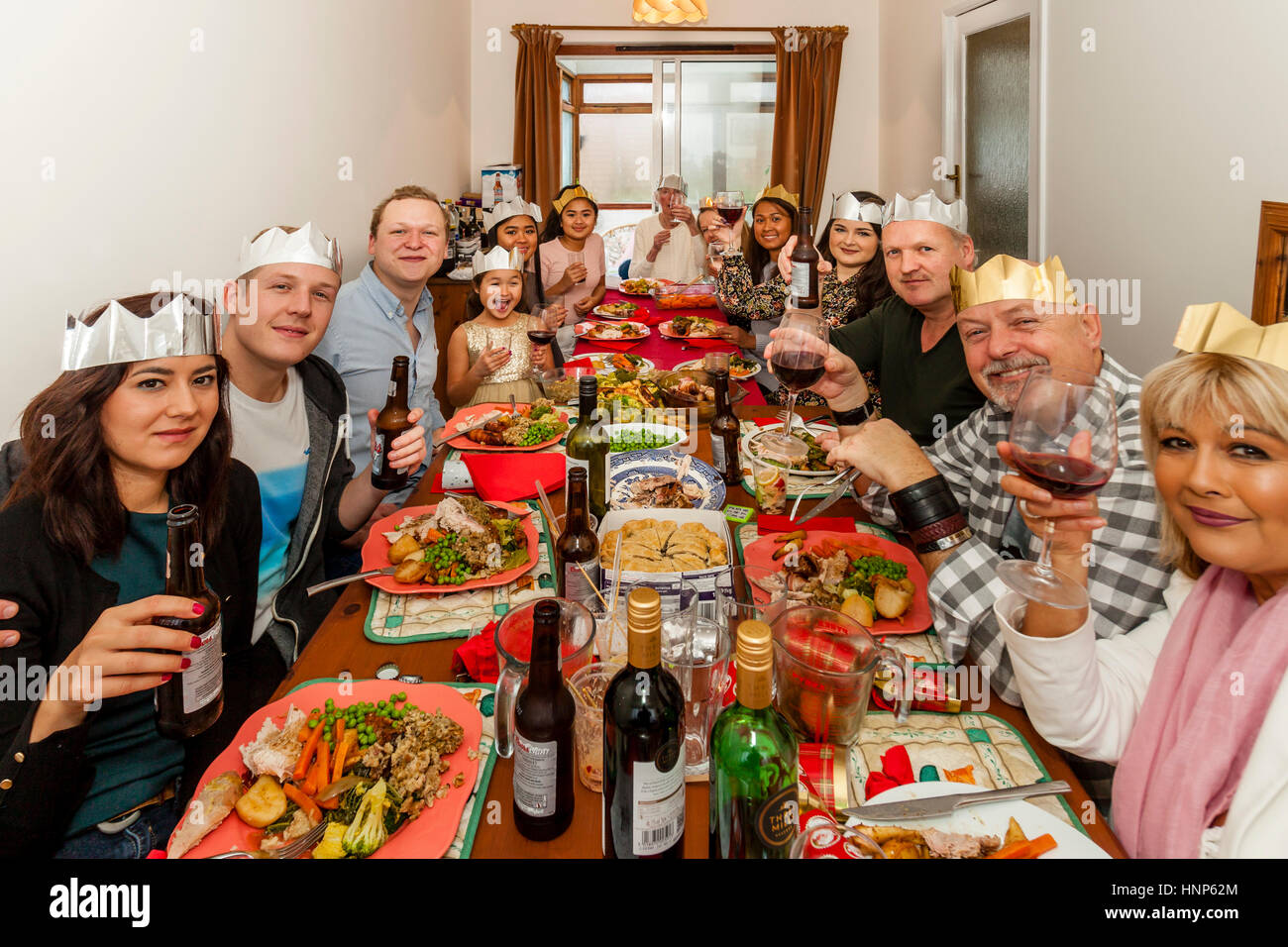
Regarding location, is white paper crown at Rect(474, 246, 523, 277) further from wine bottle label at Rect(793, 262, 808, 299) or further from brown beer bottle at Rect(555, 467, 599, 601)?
brown beer bottle at Rect(555, 467, 599, 601)

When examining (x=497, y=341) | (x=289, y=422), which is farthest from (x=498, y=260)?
(x=289, y=422)

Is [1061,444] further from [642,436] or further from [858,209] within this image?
[858,209]

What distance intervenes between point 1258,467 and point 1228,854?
40 centimetres

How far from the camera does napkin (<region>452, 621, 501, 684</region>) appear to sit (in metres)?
1.07

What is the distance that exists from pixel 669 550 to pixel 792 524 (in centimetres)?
40

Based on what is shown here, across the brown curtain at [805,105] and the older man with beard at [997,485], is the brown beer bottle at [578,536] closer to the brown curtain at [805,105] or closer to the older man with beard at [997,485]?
the older man with beard at [997,485]

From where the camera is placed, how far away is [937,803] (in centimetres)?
82

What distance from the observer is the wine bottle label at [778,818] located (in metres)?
0.72

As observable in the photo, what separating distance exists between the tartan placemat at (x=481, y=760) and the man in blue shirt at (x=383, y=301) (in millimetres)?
Answer: 1555

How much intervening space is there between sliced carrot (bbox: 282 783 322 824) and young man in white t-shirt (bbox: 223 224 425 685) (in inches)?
34.5

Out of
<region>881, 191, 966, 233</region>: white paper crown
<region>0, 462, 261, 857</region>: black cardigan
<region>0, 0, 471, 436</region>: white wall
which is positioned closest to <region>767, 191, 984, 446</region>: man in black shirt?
<region>881, 191, 966, 233</region>: white paper crown

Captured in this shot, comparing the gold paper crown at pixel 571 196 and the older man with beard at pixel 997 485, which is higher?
the gold paper crown at pixel 571 196

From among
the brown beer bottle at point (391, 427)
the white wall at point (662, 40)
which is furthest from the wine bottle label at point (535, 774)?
the white wall at point (662, 40)

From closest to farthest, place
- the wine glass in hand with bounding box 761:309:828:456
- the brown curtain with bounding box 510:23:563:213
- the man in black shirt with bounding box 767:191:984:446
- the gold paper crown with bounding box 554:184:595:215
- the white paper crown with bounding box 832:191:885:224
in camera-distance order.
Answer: the wine glass in hand with bounding box 761:309:828:456 → the man in black shirt with bounding box 767:191:984:446 → the white paper crown with bounding box 832:191:885:224 → the gold paper crown with bounding box 554:184:595:215 → the brown curtain with bounding box 510:23:563:213
